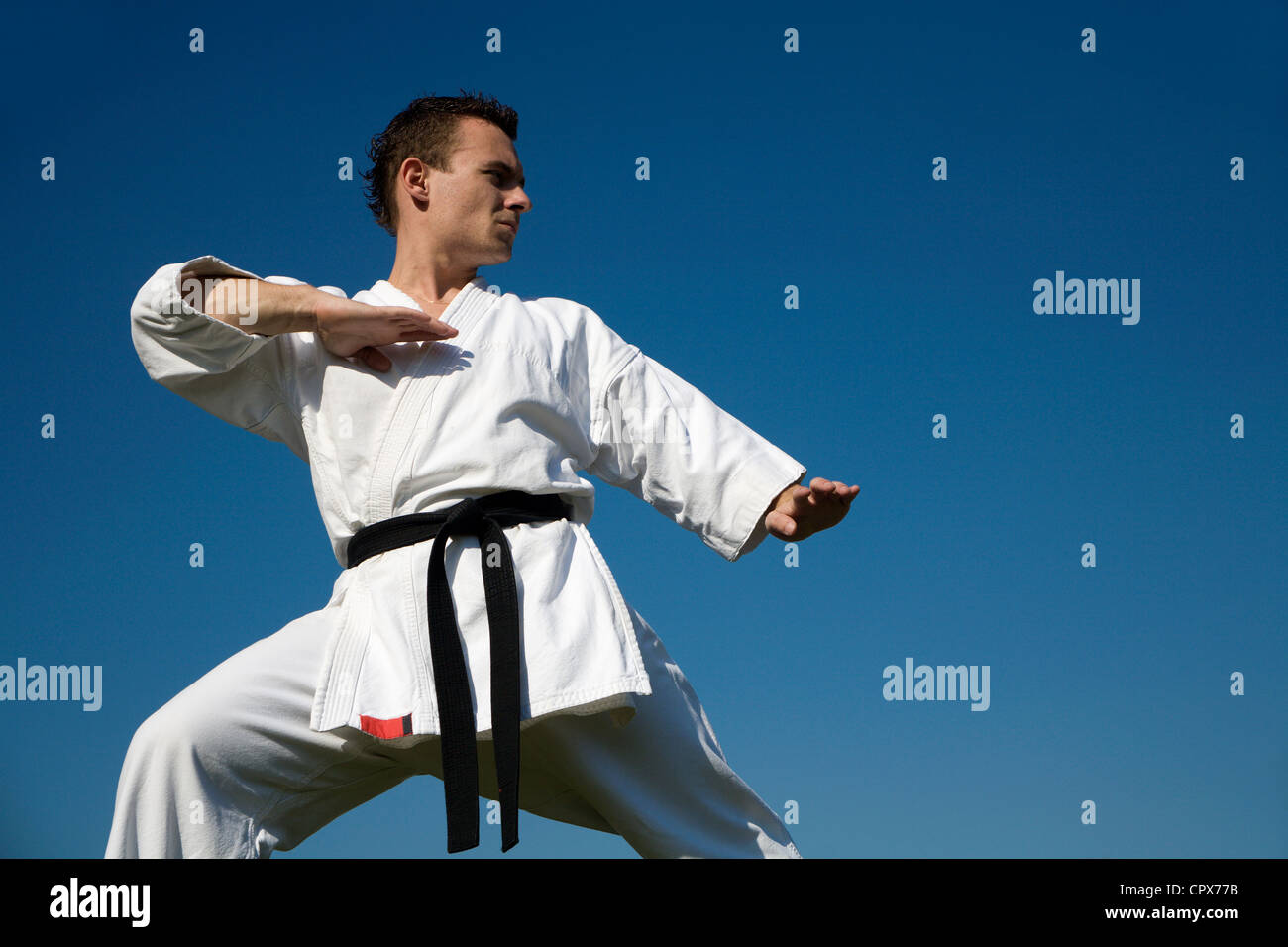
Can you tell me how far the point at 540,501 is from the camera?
3.51 meters

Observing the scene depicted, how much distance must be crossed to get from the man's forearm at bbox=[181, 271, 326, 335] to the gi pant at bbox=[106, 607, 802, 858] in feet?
2.58

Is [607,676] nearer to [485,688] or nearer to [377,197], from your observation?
[485,688]

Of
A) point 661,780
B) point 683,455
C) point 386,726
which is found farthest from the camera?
point 683,455

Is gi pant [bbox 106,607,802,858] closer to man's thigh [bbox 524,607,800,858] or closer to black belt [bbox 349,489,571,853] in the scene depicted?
man's thigh [bbox 524,607,800,858]

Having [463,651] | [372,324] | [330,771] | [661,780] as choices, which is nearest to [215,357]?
[372,324]

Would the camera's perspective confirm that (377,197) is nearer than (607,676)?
No

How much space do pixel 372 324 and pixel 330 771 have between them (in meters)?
1.18

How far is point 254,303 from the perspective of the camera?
3.35 meters

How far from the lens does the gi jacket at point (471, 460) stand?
3250 mm

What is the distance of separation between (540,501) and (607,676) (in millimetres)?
550

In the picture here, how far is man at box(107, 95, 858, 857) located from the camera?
3.16 metres

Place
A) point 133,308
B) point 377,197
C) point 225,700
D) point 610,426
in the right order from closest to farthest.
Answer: point 225,700 < point 133,308 < point 610,426 < point 377,197

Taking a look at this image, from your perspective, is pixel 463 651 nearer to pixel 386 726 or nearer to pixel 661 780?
pixel 386 726
